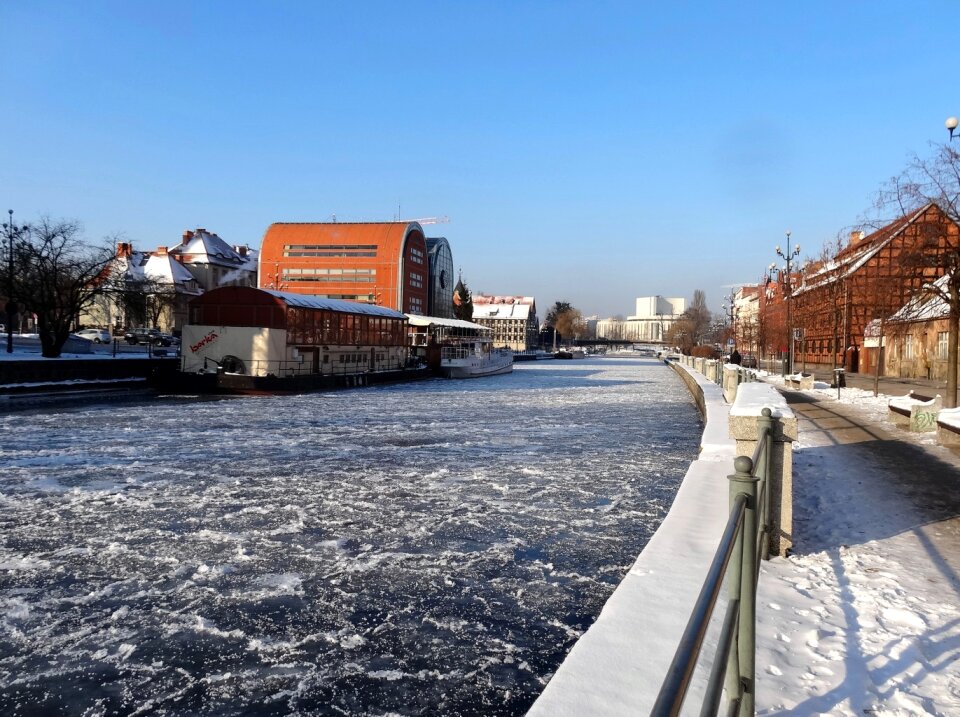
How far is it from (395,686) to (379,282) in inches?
4340

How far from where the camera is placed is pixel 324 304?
138ft

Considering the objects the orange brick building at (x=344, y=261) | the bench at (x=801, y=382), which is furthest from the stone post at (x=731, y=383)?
the orange brick building at (x=344, y=261)

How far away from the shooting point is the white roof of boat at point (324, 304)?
37281mm

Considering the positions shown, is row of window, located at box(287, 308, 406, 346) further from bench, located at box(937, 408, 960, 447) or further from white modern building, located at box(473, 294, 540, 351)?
white modern building, located at box(473, 294, 540, 351)

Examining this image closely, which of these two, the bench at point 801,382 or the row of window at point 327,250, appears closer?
the bench at point 801,382

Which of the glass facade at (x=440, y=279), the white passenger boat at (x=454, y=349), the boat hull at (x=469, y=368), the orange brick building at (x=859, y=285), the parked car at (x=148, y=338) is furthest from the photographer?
the glass facade at (x=440, y=279)

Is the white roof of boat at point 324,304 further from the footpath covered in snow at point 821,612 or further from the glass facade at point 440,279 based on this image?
the glass facade at point 440,279

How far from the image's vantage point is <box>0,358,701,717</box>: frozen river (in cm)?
500

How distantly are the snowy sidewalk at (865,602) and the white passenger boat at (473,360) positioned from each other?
149ft

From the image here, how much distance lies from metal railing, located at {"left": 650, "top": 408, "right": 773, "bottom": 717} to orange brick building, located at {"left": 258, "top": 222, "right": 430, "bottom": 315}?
110162mm

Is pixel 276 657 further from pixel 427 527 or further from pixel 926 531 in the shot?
pixel 926 531

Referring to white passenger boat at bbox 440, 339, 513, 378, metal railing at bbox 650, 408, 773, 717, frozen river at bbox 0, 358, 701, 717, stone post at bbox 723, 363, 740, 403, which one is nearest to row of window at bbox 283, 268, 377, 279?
white passenger boat at bbox 440, 339, 513, 378

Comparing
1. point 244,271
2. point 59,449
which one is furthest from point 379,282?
point 59,449

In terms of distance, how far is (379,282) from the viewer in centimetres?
11331
